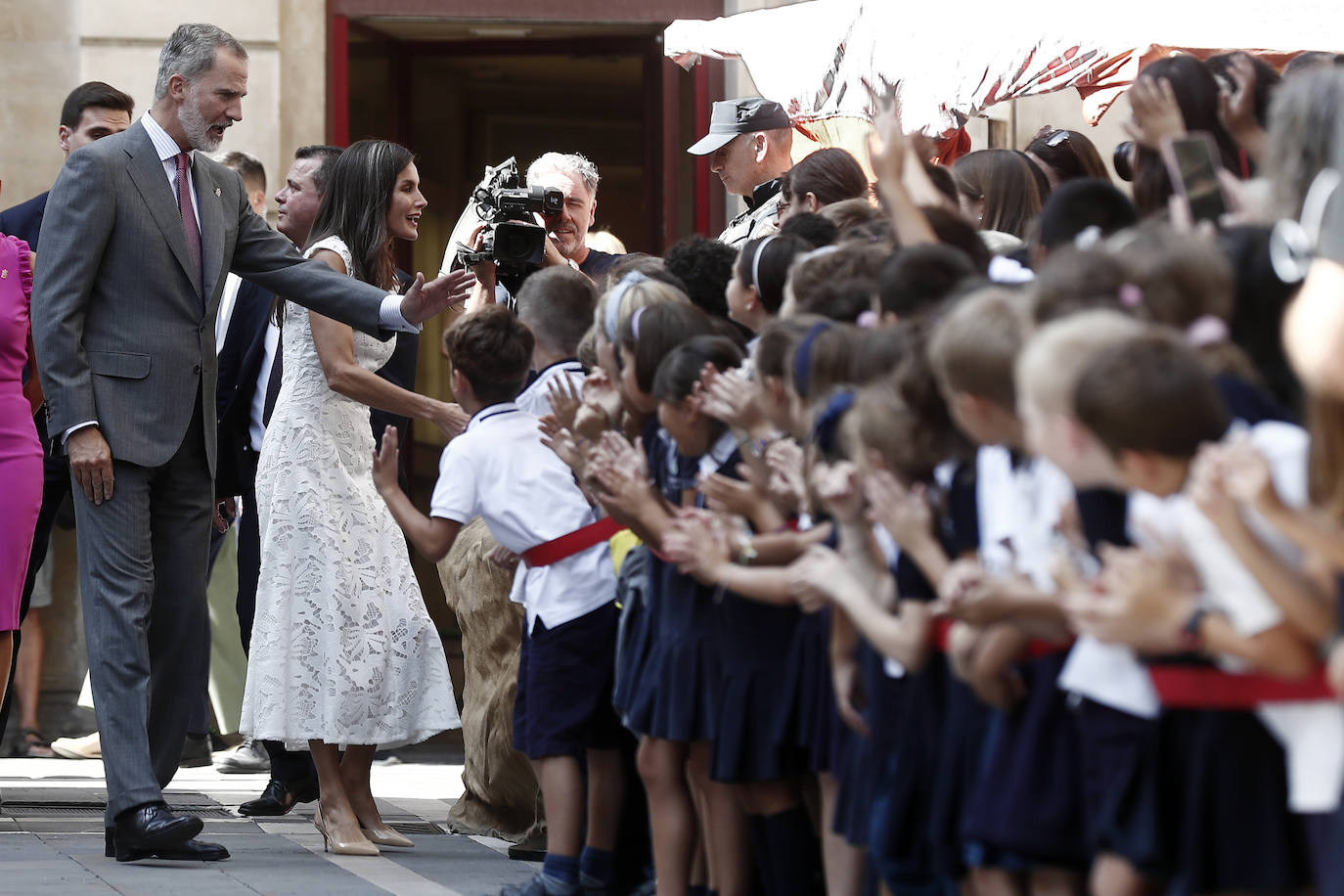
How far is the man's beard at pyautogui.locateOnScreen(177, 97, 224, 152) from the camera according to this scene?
17.9 feet

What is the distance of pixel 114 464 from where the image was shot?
529cm

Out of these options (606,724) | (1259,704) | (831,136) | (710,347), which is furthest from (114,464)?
(1259,704)

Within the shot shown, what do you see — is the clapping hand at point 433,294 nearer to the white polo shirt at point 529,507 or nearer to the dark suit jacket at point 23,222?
the white polo shirt at point 529,507

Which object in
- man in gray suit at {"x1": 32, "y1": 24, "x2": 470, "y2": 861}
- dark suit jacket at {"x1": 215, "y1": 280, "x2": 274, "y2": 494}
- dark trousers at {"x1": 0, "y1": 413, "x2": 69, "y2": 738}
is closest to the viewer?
man in gray suit at {"x1": 32, "y1": 24, "x2": 470, "y2": 861}

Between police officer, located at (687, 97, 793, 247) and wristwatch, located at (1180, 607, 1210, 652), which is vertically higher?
police officer, located at (687, 97, 793, 247)

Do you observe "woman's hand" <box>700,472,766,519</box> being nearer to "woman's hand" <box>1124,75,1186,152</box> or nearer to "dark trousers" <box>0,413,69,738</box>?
"woman's hand" <box>1124,75,1186,152</box>

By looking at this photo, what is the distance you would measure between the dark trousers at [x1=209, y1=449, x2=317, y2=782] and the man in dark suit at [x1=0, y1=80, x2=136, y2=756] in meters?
0.57

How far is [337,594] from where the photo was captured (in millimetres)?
5535

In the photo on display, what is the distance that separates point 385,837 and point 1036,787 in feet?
10.1

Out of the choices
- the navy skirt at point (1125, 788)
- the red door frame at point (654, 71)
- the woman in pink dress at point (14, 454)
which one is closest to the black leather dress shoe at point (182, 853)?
the woman in pink dress at point (14, 454)

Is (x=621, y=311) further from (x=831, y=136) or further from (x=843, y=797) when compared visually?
(x=831, y=136)

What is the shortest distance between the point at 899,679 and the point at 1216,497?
996 millimetres

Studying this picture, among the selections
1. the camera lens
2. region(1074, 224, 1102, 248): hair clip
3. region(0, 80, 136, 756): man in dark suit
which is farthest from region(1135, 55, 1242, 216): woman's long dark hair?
region(0, 80, 136, 756): man in dark suit

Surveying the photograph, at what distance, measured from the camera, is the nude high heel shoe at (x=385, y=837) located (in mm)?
5492
